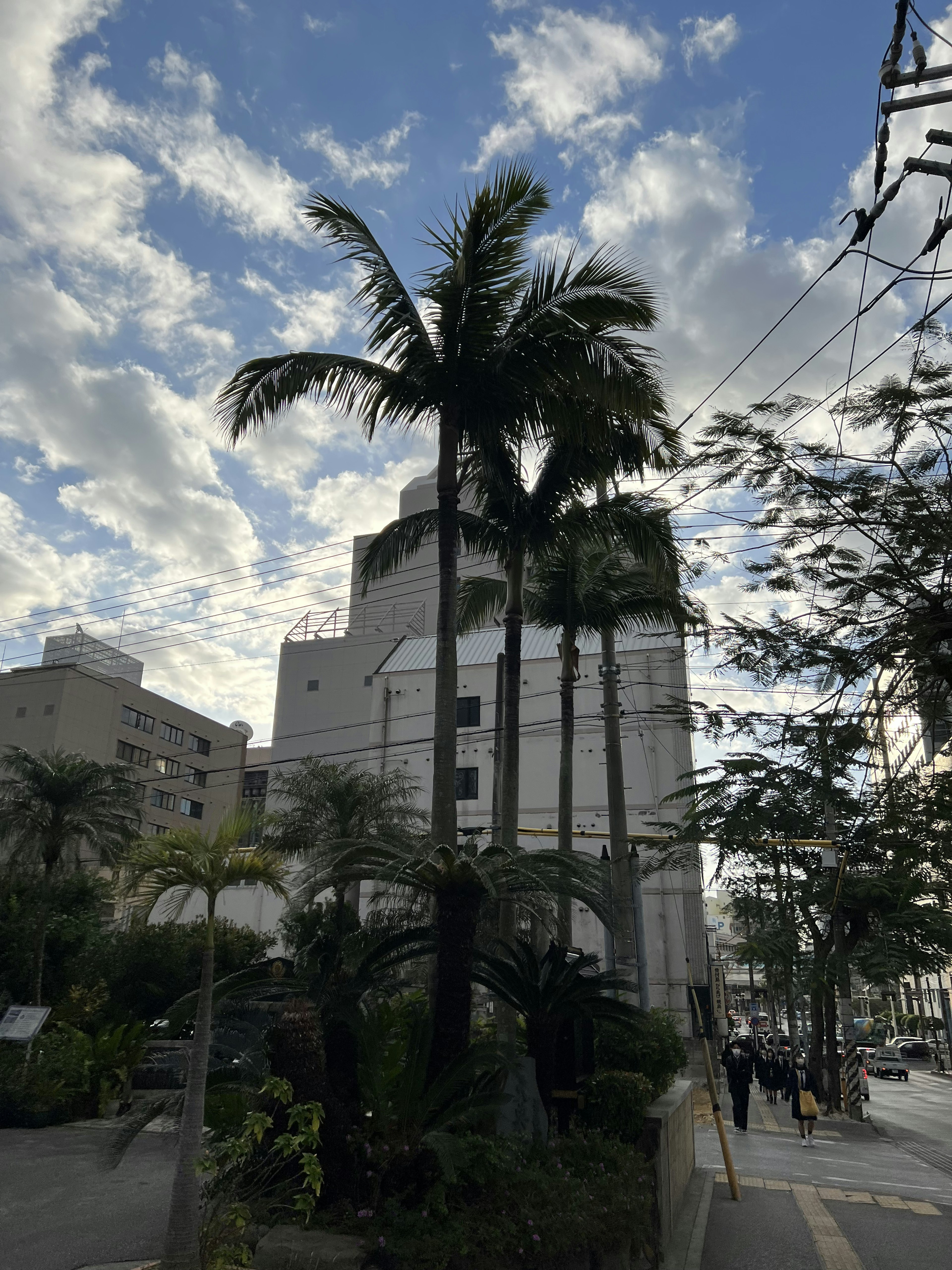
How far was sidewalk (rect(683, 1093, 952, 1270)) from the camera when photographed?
30.9 ft

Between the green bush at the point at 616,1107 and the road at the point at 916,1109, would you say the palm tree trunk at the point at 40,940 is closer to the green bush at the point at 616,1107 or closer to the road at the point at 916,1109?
the green bush at the point at 616,1107

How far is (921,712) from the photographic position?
12.8 metres

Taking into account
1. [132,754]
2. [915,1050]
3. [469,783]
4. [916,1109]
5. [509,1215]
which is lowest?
[916,1109]

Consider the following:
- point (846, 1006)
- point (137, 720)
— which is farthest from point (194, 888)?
point (137, 720)

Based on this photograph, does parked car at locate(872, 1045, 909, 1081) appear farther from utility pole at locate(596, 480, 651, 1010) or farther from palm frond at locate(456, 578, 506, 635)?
palm frond at locate(456, 578, 506, 635)

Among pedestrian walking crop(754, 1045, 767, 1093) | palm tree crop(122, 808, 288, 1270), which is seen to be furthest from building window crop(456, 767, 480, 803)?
palm tree crop(122, 808, 288, 1270)

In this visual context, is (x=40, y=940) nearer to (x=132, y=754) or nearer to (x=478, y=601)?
(x=478, y=601)

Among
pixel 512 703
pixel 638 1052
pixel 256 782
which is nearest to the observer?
pixel 638 1052

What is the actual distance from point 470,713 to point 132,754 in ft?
93.7

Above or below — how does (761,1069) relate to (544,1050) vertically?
below

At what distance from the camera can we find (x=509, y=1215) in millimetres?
7242

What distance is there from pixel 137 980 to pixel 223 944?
2.39m

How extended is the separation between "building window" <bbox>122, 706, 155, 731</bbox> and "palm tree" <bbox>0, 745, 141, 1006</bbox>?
39129 mm

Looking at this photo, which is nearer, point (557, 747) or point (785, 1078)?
point (785, 1078)
